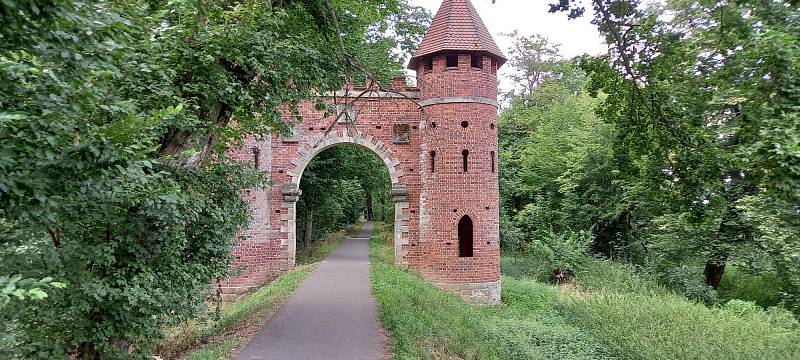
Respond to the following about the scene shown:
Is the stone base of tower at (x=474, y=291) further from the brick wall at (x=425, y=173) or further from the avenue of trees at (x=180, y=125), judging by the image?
the avenue of trees at (x=180, y=125)

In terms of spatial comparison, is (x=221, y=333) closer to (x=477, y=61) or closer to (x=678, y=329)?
(x=678, y=329)

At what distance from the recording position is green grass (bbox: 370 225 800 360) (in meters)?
8.12

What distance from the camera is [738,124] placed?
5.13m

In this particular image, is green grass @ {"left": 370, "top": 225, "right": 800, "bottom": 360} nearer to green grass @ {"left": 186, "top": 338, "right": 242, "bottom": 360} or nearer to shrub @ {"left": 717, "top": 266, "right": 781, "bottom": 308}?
green grass @ {"left": 186, "top": 338, "right": 242, "bottom": 360}

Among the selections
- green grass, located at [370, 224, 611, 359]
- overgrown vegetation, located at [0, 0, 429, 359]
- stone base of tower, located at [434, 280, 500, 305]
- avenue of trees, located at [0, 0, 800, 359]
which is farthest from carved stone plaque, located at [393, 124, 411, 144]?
overgrown vegetation, located at [0, 0, 429, 359]

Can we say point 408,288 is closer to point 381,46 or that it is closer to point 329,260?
point 329,260

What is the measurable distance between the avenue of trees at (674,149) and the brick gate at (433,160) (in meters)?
3.55

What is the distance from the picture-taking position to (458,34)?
565 inches

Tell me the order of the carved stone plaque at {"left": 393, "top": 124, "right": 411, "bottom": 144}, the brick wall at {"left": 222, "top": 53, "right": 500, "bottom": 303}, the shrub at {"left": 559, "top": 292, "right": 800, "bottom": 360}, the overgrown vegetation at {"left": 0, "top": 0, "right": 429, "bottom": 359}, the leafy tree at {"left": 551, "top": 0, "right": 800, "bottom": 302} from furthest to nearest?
the carved stone plaque at {"left": 393, "top": 124, "right": 411, "bottom": 144}, the brick wall at {"left": 222, "top": 53, "right": 500, "bottom": 303}, the shrub at {"left": 559, "top": 292, "right": 800, "bottom": 360}, the leafy tree at {"left": 551, "top": 0, "right": 800, "bottom": 302}, the overgrown vegetation at {"left": 0, "top": 0, "right": 429, "bottom": 359}

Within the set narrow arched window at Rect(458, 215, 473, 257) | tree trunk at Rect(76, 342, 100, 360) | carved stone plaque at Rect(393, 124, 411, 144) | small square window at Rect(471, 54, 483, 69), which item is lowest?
tree trunk at Rect(76, 342, 100, 360)

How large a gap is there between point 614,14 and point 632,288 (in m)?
10.5

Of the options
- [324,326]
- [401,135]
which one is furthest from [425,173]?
[324,326]

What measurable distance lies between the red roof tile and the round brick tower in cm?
3

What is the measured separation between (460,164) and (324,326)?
7159 millimetres
